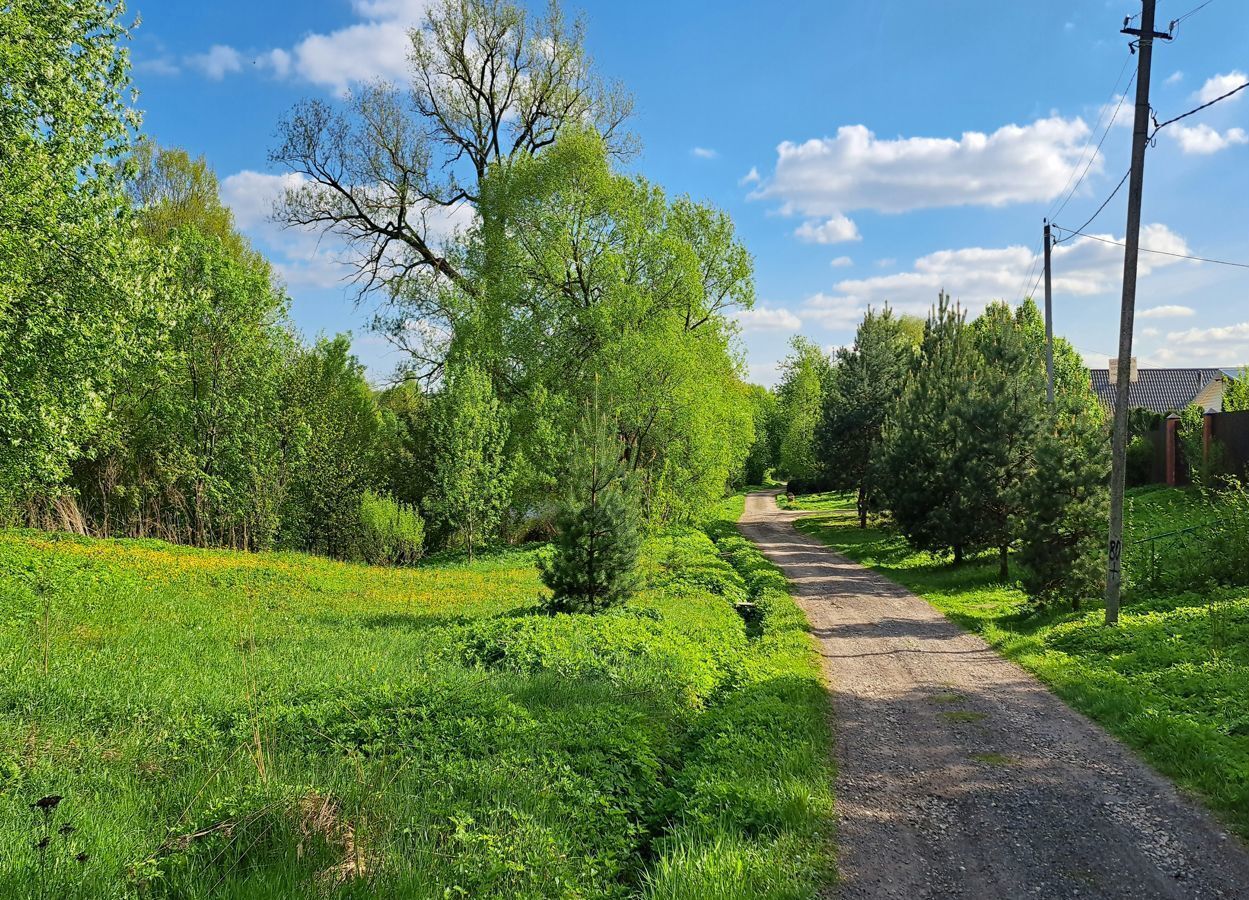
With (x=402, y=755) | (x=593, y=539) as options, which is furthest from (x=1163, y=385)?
(x=402, y=755)

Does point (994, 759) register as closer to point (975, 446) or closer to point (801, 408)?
point (975, 446)

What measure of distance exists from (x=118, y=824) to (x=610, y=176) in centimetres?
2610

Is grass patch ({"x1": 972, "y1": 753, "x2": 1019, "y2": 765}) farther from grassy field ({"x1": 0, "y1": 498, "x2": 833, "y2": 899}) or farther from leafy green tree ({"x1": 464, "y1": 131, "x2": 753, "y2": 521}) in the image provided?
leafy green tree ({"x1": 464, "y1": 131, "x2": 753, "y2": 521})

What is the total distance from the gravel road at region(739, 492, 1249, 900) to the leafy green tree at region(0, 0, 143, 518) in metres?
15.5

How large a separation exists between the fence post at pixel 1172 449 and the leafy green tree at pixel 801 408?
49.3 ft

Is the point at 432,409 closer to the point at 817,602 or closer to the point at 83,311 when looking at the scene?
the point at 83,311

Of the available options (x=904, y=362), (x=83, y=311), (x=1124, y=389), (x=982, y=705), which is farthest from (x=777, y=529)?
(x=83, y=311)

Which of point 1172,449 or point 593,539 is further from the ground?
point 1172,449

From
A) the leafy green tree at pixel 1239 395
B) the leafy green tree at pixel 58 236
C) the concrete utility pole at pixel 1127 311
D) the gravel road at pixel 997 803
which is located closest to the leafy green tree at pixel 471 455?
the leafy green tree at pixel 58 236

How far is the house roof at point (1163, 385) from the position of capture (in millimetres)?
53031

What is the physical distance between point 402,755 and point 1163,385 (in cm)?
6529

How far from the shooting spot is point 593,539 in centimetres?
1384

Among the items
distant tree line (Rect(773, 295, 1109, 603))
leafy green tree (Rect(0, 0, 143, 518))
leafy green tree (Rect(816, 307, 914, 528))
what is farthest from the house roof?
leafy green tree (Rect(0, 0, 143, 518))

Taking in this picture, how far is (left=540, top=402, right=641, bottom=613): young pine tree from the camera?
45.2 feet
